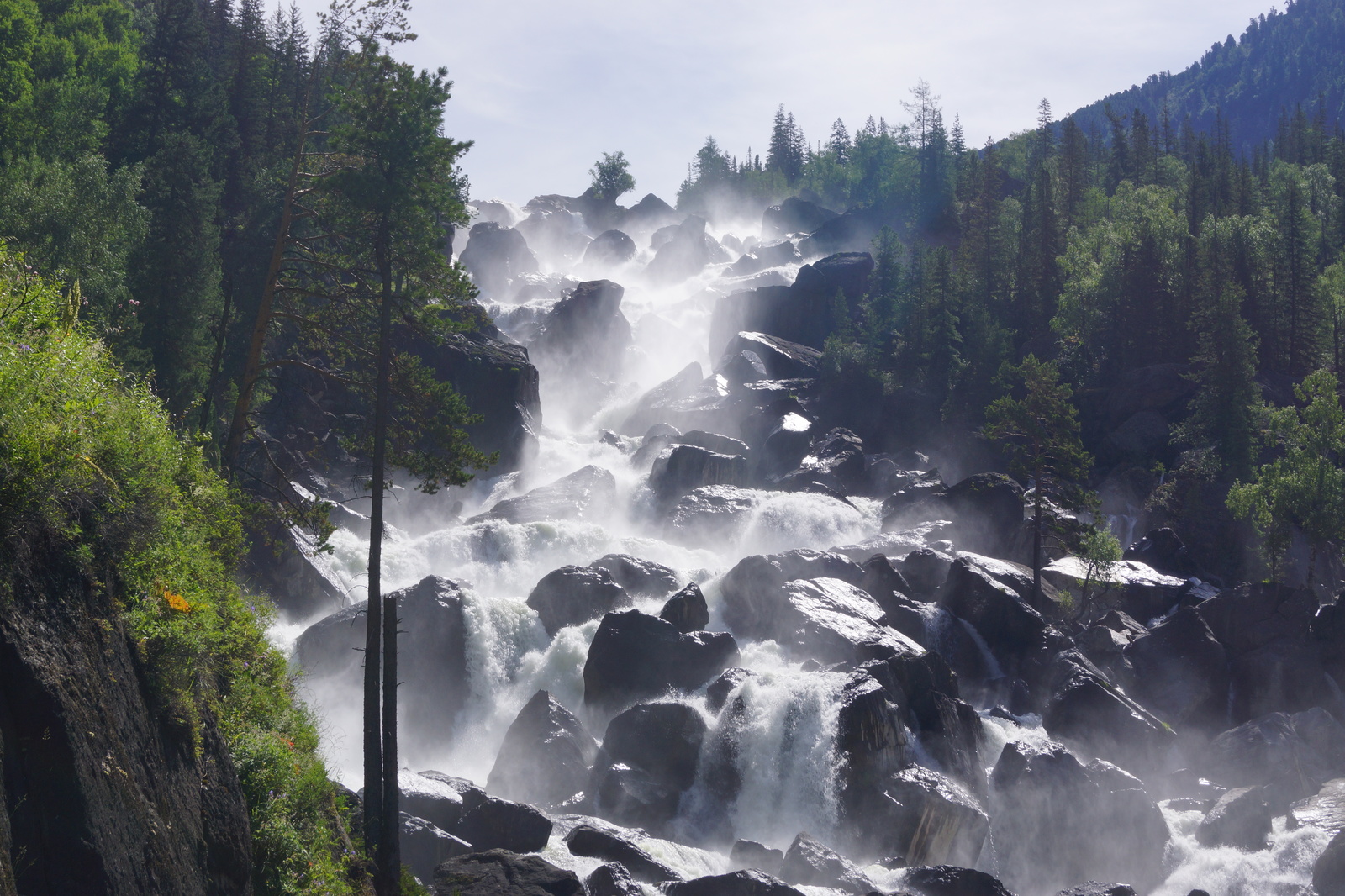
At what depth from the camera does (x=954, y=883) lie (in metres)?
22.5

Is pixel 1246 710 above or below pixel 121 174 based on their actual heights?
below

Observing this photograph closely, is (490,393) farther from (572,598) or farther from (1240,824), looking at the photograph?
(1240,824)

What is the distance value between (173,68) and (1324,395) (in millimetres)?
68026

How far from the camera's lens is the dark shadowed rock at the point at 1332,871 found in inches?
965

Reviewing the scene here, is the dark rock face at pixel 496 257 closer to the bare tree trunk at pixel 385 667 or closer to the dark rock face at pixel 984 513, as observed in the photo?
the dark rock face at pixel 984 513

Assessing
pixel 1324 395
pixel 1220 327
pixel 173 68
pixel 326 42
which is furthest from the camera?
pixel 173 68

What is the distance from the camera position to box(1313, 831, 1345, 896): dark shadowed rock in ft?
80.4

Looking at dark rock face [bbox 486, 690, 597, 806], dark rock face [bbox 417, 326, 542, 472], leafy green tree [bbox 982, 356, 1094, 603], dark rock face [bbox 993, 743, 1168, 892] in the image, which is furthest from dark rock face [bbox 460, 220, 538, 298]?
dark rock face [bbox 993, 743, 1168, 892]

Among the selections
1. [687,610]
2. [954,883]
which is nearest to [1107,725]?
[954,883]

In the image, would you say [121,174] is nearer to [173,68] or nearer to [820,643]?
[173,68]

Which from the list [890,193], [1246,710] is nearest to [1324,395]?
[1246,710]

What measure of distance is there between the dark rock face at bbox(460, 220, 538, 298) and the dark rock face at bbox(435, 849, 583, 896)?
79496mm

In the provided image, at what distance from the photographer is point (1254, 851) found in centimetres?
2659

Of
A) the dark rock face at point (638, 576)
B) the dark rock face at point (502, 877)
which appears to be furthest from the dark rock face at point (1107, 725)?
the dark rock face at point (502, 877)
